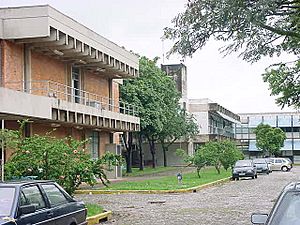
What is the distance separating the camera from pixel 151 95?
5000 centimetres

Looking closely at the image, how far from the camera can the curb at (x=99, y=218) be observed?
52.5ft

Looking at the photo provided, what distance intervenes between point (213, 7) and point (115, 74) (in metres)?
29.4

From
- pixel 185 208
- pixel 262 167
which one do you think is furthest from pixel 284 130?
pixel 185 208

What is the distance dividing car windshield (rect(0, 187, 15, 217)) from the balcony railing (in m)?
18.3

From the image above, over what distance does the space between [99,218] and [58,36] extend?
1415cm

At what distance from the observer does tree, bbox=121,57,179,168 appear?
49438 millimetres

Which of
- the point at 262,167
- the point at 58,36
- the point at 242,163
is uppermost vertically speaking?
the point at 58,36

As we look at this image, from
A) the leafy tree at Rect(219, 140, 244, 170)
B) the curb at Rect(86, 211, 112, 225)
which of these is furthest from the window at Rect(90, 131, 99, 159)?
the curb at Rect(86, 211, 112, 225)

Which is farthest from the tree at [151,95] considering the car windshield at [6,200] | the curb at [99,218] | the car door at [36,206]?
the car windshield at [6,200]

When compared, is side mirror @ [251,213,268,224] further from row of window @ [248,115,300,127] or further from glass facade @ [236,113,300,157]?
row of window @ [248,115,300,127]

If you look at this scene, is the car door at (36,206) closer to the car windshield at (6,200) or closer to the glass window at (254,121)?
the car windshield at (6,200)

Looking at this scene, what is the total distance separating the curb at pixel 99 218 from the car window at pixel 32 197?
607cm

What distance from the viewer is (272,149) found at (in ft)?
255

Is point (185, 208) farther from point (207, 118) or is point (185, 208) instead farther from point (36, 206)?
point (207, 118)
